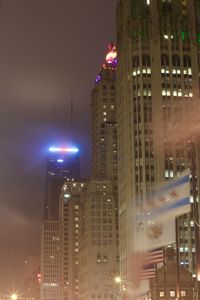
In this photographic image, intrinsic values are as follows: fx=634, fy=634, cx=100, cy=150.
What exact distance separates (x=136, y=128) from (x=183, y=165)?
663 inches

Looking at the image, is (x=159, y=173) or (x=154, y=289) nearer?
(x=154, y=289)

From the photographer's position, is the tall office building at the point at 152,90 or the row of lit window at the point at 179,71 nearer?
the tall office building at the point at 152,90

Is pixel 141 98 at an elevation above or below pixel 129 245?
above

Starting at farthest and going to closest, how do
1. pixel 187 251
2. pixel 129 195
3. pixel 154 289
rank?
pixel 129 195
pixel 187 251
pixel 154 289

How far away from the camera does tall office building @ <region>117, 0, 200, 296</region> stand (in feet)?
564

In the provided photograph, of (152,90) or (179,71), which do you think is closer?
(152,90)

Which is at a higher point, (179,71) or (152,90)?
(179,71)

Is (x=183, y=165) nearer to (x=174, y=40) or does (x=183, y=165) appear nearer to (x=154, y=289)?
(x=174, y=40)

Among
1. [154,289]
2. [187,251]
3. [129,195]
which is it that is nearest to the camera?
[154,289]

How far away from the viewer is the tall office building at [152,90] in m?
172

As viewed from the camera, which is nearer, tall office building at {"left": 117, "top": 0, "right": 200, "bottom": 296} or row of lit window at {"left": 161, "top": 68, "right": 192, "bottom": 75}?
tall office building at {"left": 117, "top": 0, "right": 200, "bottom": 296}

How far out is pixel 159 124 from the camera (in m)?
174

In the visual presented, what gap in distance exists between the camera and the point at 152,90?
178 metres

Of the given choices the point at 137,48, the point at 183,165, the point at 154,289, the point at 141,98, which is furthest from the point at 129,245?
the point at 154,289
